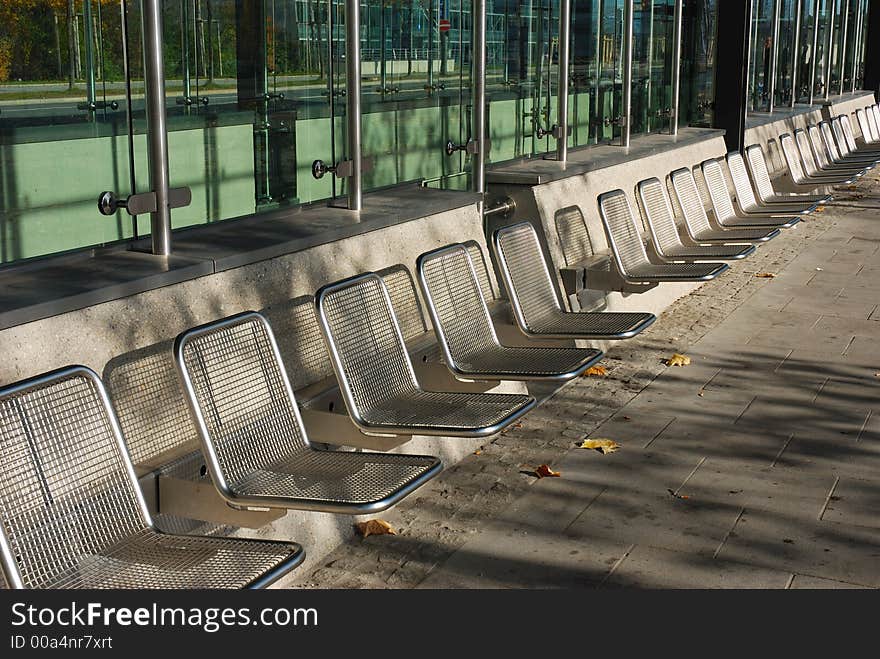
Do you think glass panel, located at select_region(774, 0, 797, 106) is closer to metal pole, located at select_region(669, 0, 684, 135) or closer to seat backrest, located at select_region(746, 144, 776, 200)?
metal pole, located at select_region(669, 0, 684, 135)

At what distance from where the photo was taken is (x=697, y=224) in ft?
27.7

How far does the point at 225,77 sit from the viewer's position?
4781 mm

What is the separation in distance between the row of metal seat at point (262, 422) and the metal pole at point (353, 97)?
26.1 inches

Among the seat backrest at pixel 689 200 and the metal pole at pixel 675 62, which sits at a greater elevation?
the metal pole at pixel 675 62

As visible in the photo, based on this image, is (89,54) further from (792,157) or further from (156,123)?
(792,157)

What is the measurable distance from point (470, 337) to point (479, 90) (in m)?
2.00

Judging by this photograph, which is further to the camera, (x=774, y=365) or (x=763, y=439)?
(x=774, y=365)

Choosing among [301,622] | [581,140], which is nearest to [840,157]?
[581,140]

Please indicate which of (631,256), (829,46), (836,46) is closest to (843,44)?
(836,46)

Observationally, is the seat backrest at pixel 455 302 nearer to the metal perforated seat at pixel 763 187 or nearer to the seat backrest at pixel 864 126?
the metal perforated seat at pixel 763 187

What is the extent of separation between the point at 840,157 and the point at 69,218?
462 inches

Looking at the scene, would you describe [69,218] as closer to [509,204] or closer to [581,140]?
[509,204]

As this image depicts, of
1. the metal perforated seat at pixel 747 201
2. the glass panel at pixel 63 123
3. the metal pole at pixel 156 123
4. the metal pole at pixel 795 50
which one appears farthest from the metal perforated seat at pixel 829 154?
the glass panel at pixel 63 123

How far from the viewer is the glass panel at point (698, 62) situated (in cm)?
1127
